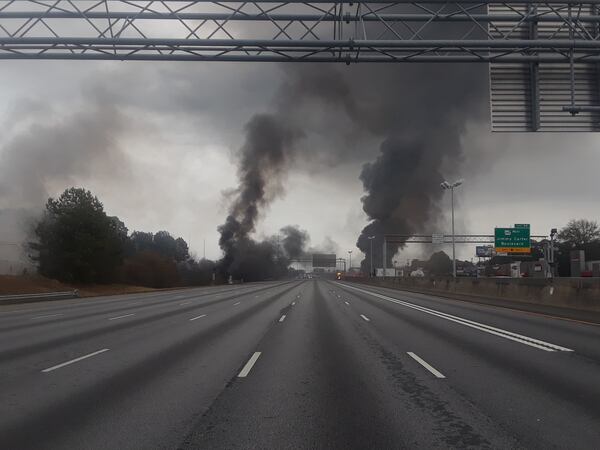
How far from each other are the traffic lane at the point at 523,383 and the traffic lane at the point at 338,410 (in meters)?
0.37

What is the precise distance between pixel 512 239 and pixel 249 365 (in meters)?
33.7

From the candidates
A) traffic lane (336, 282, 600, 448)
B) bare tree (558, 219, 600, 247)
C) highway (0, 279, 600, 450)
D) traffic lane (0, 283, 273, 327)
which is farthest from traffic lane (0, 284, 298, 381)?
bare tree (558, 219, 600, 247)

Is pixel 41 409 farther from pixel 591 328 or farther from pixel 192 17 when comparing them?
pixel 591 328

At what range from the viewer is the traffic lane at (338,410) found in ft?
17.2

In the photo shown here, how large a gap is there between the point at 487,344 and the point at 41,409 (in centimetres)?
919

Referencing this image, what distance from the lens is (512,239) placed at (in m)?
39.3

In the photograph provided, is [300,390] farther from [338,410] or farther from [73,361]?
[73,361]

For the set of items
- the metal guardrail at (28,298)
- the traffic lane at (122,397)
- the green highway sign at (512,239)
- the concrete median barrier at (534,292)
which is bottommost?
the metal guardrail at (28,298)

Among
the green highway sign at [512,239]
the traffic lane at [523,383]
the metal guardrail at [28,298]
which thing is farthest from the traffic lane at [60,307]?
the green highway sign at [512,239]

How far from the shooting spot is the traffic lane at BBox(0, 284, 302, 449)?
5396 millimetres

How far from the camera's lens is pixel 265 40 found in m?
13.4

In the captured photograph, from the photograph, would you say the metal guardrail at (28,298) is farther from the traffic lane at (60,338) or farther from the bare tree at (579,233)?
the bare tree at (579,233)

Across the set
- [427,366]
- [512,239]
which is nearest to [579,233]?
[512,239]

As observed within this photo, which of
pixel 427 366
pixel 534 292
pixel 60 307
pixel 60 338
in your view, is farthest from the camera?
pixel 60 307
